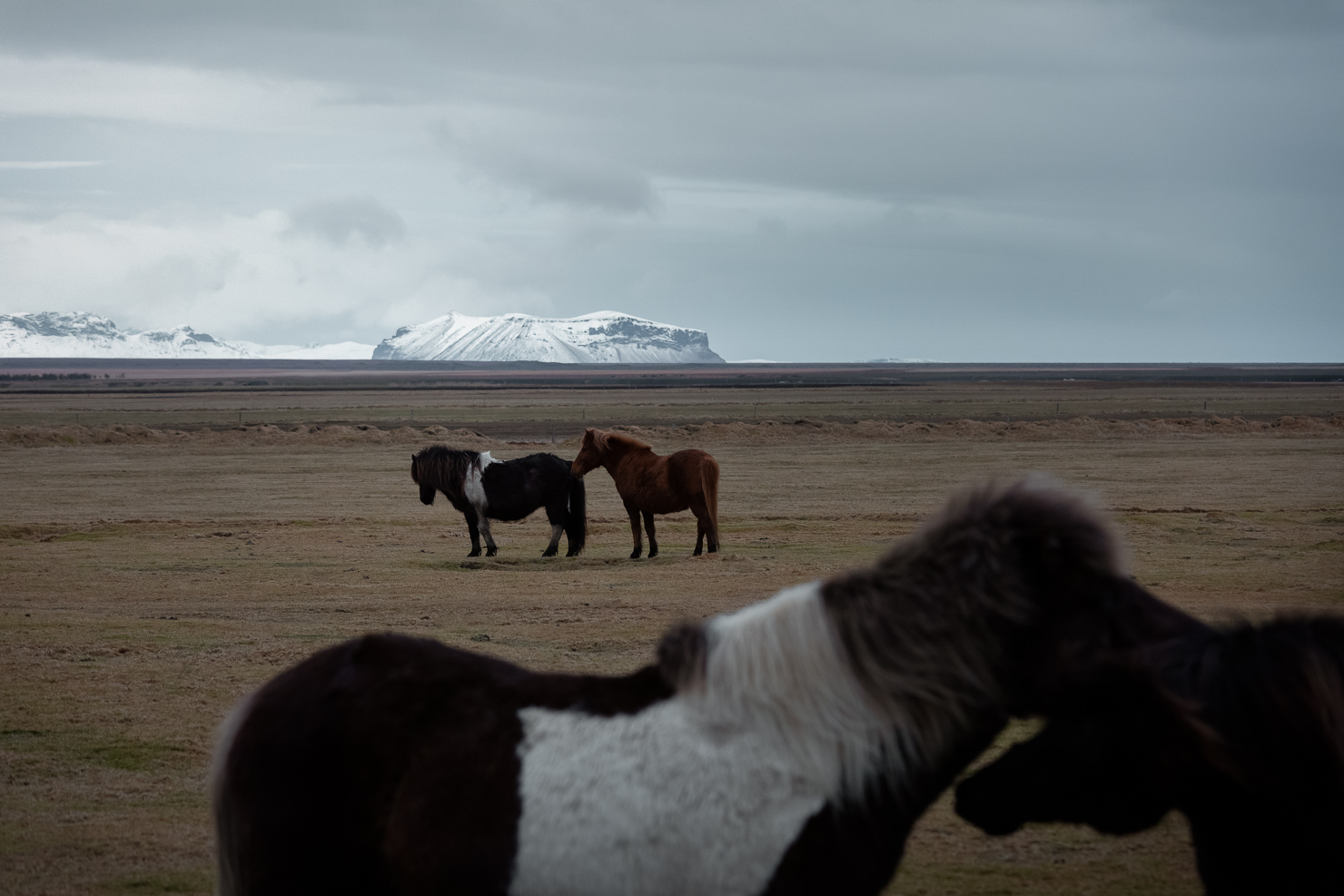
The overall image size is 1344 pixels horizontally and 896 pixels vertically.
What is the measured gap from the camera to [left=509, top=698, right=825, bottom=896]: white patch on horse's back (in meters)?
2.60

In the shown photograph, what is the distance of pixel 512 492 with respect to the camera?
17.5 metres

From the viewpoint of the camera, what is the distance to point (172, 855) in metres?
5.51

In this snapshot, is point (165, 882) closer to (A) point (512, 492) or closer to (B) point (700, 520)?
(B) point (700, 520)

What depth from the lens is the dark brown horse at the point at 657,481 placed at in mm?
16781

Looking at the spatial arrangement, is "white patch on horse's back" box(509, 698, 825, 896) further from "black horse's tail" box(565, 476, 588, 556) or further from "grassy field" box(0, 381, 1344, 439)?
"grassy field" box(0, 381, 1344, 439)

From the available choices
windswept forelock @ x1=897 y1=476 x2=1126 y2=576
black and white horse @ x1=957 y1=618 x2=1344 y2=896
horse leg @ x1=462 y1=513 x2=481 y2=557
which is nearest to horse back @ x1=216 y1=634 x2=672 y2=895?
windswept forelock @ x1=897 y1=476 x2=1126 y2=576

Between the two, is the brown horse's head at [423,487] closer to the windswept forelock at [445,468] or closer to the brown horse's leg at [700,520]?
the windswept forelock at [445,468]

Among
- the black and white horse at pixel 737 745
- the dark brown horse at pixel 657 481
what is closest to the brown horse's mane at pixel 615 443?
the dark brown horse at pixel 657 481

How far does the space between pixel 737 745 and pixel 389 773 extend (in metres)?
0.93

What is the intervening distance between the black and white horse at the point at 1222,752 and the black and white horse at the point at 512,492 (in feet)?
47.6

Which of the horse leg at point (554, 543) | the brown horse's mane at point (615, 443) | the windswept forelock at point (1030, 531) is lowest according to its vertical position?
the horse leg at point (554, 543)

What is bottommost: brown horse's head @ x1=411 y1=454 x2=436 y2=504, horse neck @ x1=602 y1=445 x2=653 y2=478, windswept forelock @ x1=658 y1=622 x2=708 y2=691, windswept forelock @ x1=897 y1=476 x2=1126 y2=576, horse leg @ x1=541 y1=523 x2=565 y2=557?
horse leg @ x1=541 y1=523 x2=565 y2=557

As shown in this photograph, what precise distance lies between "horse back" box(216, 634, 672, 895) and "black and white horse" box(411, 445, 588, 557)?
46.1 ft

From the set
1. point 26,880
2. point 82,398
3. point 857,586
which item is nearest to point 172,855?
point 26,880
